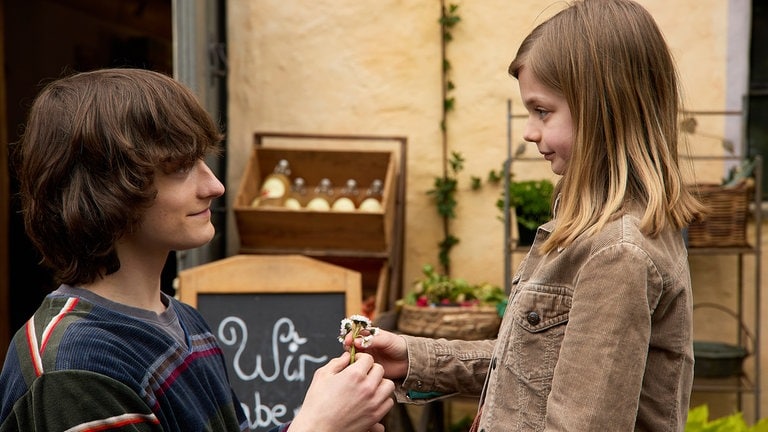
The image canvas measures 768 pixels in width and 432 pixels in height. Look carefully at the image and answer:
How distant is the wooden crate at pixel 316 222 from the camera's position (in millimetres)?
3709

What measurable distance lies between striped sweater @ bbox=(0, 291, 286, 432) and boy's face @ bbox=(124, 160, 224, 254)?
15 centimetres

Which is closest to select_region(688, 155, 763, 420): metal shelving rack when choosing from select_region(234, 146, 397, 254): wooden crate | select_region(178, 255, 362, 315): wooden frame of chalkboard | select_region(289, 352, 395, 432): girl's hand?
select_region(234, 146, 397, 254): wooden crate

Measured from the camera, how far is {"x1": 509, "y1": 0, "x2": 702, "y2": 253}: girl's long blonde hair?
142cm

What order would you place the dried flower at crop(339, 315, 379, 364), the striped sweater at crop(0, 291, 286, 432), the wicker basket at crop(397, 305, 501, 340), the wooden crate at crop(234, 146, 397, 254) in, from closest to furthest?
the striped sweater at crop(0, 291, 286, 432) → the dried flower at crop(339, 315, 379, 364) → the wicker basket at crop(397, 305, 501, 340) → the wooden crate at crop(234, 146, 397, 254)

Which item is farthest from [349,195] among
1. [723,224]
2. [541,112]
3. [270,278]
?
[541,112]

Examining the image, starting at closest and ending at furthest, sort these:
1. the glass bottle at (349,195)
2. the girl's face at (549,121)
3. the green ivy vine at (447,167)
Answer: the girl's face at (549,121)
the glass bottle at (349,195)
the green ivy vine at (447,167)

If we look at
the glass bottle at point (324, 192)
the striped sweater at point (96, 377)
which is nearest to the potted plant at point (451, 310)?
the glass bottle at point (324, 192)

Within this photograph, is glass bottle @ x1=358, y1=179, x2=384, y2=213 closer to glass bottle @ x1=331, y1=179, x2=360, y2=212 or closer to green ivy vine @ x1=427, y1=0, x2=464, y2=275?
glass bottle @ x1=331, y1=179, x2=360, y2=212

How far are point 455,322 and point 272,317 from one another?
706mm

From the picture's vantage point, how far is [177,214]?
1.46m

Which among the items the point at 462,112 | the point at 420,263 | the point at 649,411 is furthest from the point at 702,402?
the point at 649,411

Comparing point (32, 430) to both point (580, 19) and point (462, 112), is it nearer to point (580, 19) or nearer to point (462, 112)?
point (580, 19)

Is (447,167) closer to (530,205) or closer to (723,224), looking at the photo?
(530,205)

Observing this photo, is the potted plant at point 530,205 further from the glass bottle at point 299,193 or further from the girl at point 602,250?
the girl at point 602,250
